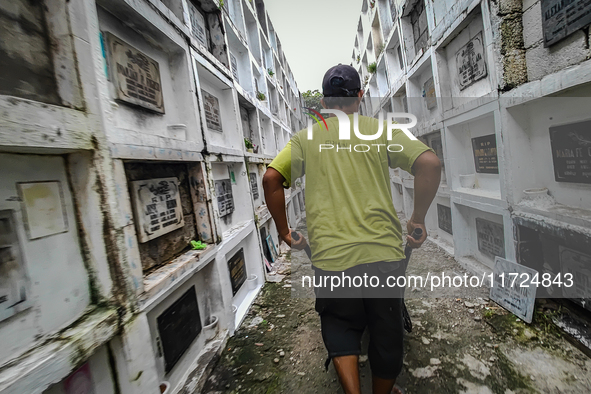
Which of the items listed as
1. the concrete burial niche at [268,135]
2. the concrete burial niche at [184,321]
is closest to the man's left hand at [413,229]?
the concrete burial niche at [184,321]

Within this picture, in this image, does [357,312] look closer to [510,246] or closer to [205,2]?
[510,246]

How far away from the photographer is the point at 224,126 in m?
4.56

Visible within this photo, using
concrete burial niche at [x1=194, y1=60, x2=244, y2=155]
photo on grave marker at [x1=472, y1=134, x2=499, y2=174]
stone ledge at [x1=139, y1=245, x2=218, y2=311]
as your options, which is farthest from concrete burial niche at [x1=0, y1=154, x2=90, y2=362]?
photo on grave marker at [x1=472, y1=134, x2=499, y2=174]

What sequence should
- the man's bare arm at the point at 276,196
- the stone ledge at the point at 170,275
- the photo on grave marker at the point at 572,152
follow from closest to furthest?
the man's bare arm at the point at 276,196, the stone ledge at the point at 170,275, the photo on grave marker at the point at 572,152

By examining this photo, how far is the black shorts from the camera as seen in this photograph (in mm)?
1542

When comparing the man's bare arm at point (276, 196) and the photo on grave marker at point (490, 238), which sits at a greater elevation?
the man's bare arm at point (276, 196)

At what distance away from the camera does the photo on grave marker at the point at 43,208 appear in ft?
4.58

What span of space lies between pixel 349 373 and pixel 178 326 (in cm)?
174

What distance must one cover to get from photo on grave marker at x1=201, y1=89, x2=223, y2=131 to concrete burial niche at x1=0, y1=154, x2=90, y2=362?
2.52m

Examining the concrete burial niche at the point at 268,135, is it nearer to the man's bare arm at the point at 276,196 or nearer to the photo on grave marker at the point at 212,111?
the photo on grave marker at the point at 212,111

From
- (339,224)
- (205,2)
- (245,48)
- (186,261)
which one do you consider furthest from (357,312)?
(245,48)

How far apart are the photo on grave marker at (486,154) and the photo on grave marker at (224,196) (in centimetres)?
404

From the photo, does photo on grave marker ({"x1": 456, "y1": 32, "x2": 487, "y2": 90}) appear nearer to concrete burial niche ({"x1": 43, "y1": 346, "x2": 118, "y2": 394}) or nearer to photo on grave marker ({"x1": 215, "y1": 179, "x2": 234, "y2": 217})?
photo on grave marker ({"x1": 215, "y1": 179, "x2": 234, "y2": 217})

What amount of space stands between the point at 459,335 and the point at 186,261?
2830 mm
